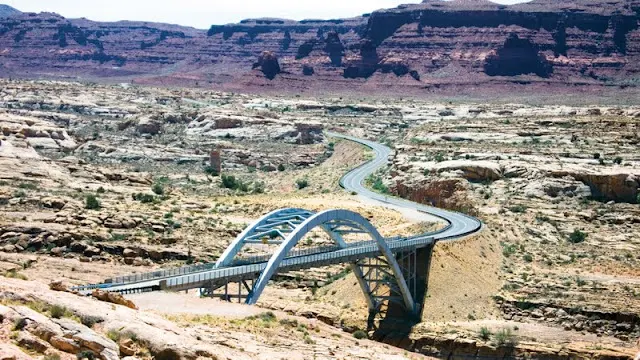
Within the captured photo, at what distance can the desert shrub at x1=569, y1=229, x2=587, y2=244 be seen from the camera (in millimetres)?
79688

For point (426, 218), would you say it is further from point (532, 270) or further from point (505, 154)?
point (505, 154)

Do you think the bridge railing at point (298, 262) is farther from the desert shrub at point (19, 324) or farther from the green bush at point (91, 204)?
the green bush at point (91, 204)

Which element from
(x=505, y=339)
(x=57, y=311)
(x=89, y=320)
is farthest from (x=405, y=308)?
(x=57, y=311)

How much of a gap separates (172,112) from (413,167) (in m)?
68.8

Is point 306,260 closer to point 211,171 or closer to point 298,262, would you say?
point 298,262

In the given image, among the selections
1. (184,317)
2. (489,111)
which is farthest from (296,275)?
(489,111)

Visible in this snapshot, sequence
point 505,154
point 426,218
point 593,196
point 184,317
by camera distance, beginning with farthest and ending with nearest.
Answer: point 505,154, point 593,196, point 426,218, point 184,317

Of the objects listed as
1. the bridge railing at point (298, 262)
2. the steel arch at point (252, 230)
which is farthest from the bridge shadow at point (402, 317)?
the steel arch at point (252, 230)

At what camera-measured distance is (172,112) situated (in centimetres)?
16100

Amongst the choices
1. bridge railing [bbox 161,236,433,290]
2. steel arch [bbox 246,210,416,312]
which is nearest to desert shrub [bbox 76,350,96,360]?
bridge railing [bbox 161,236,433,290]

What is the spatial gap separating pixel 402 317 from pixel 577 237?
2121 centimetres

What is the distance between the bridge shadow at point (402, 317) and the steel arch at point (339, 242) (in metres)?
0.61

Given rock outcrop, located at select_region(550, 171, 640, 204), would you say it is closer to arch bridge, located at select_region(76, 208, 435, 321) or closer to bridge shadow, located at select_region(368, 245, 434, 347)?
arch bridge, located at select_region(76, 208, 435, 321)

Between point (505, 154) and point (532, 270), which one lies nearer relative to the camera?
point (532, 270)
